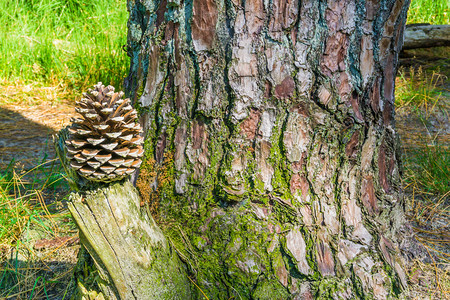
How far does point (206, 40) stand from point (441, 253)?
161 cm

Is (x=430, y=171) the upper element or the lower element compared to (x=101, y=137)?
lower

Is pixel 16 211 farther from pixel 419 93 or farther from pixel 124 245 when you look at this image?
pixel 419 93

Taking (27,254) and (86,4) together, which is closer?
(27,254)

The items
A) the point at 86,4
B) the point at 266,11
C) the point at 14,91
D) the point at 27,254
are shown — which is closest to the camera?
the point at 266,11

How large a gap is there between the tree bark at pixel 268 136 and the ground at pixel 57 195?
53cm

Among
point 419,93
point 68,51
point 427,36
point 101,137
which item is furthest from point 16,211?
point 427,36

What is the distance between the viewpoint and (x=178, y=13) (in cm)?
143

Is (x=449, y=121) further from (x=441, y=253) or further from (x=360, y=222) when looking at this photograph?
(x=360, y=222)

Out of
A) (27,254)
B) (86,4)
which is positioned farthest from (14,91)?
(27,254)

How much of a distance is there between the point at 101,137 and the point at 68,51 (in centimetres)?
396

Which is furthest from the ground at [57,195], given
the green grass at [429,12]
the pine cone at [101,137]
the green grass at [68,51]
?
the green grass at [429,12]

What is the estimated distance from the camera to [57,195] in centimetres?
251

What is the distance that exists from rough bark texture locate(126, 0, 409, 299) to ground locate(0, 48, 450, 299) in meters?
0.55

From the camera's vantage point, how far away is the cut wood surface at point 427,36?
14.2ft
